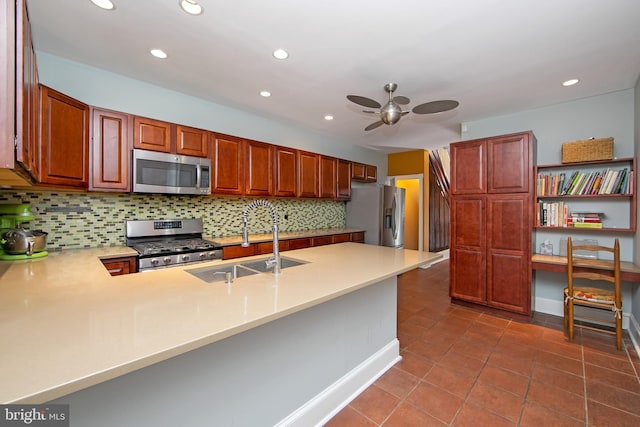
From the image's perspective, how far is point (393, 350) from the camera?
7.45 feet

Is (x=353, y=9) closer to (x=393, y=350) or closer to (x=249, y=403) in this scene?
(x=249, y=403)

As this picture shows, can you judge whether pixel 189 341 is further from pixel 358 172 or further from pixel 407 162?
pixel 407 162

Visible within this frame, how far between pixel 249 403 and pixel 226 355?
0.31 m

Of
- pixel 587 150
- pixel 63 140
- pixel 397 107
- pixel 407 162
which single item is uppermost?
pixel 407 162

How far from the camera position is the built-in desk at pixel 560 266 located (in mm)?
2520

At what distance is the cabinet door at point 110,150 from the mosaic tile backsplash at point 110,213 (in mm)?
297

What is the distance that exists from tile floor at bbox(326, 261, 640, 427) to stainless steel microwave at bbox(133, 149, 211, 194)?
8.21ft

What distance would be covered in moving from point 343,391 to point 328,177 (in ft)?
10.7

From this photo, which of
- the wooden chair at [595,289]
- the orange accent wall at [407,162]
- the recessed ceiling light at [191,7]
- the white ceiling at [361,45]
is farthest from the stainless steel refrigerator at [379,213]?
the recessed ceiling light at [191,7]

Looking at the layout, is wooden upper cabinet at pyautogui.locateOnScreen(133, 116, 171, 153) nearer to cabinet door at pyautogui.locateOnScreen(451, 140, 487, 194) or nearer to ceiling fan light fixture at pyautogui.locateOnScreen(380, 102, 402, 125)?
ceiling fan light fixture at pyautogui.locateOnScreen(380, 102, 402, 125)

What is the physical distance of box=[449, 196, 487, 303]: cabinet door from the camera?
11.0 feet

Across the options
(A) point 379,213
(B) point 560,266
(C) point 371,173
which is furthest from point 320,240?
(B) point 560,266

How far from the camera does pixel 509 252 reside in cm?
316

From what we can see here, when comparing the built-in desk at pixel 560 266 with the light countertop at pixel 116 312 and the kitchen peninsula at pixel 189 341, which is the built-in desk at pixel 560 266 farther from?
the light countertop at pixel 116 312
